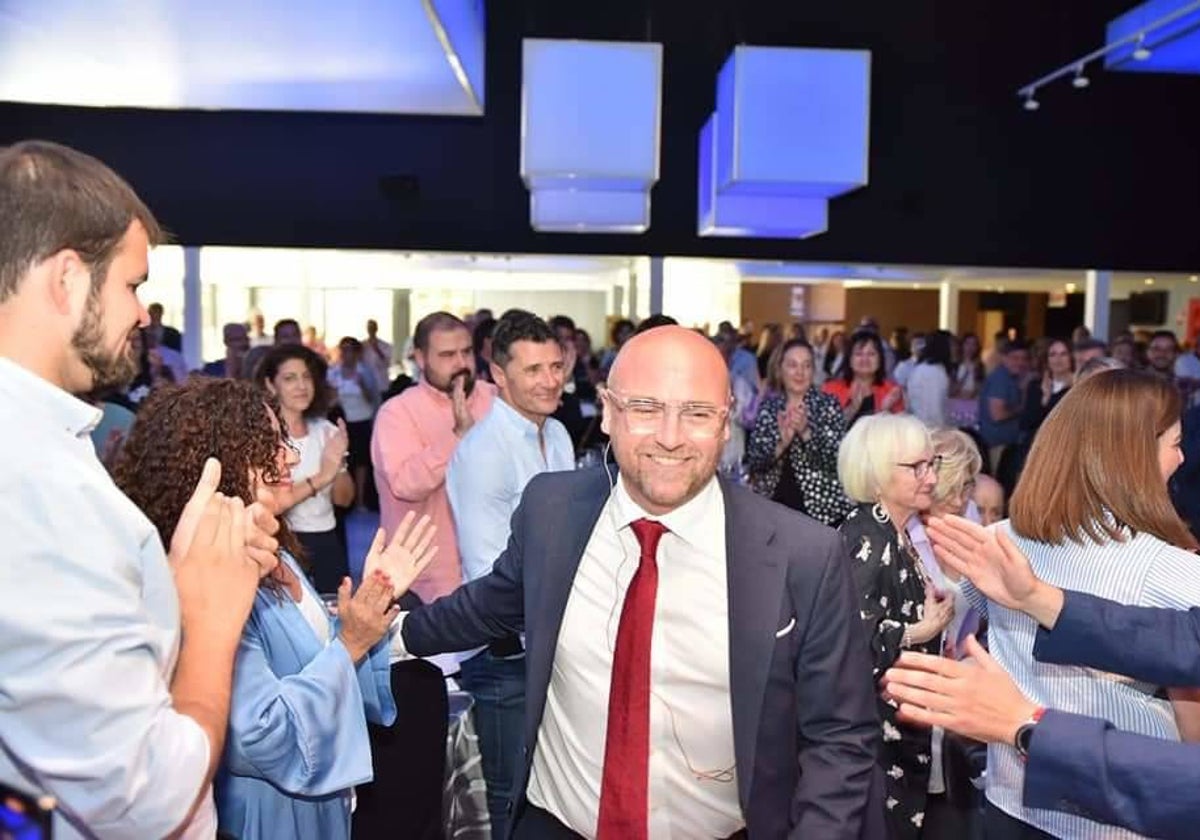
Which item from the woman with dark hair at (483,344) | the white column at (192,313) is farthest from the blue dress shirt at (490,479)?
the white column at (192,313)

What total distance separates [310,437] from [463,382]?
74 centimetres

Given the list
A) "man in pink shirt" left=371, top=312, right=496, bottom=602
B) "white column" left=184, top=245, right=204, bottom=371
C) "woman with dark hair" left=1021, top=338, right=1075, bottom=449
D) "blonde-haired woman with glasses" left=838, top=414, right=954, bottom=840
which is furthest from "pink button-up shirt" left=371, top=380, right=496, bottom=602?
"white column" left=184, top=245, right=204, bottom=371

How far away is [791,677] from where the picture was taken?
→ 1542 millimetres

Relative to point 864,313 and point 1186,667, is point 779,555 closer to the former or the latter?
point 1186,667

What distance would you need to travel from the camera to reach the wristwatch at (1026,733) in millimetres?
Result: 1253

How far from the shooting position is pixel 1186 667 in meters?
1.48

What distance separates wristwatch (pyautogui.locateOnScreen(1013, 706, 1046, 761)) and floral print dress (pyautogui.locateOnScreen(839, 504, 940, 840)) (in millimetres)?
1146

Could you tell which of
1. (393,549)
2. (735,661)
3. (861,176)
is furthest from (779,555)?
(861,176)

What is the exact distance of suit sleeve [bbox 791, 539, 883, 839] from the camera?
1465mm

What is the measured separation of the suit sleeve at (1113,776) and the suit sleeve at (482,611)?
90cm

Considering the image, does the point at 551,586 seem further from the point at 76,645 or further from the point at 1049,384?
the point at 1049,384

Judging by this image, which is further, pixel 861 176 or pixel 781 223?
pixel 781 223

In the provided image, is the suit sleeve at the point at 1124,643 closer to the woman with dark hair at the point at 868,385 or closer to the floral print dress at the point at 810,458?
the floral print dress at the point at 810,458

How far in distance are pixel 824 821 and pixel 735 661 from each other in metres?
0.25
